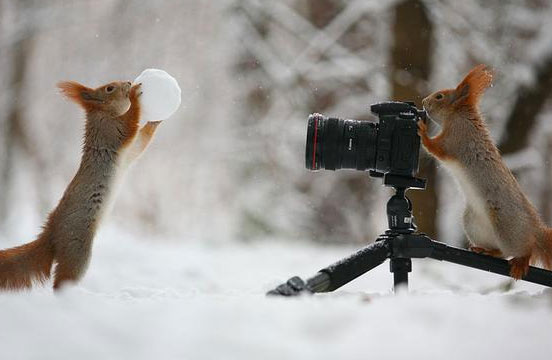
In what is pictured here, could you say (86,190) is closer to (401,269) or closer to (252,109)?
(401,269)

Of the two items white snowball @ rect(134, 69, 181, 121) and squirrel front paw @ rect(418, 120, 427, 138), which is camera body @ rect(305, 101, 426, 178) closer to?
squirrel front paw @ rect(418, 120, 427, 138)

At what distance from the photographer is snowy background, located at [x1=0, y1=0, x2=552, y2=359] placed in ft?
13.8

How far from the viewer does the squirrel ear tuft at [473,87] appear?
5.76 feet

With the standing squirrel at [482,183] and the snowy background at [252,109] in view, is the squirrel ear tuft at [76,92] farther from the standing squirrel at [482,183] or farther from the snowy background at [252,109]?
the snowy background at [252,109]

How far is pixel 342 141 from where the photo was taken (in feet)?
5.81

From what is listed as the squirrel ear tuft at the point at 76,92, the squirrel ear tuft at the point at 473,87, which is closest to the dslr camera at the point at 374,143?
the squirrel ear tuft at the point at 473,87

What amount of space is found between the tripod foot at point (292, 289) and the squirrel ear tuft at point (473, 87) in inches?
27.8

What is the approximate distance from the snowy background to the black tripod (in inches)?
73.9

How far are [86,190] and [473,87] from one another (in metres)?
1.05

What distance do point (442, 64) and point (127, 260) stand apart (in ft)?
8.98

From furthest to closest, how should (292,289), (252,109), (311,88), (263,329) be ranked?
1. (252,109)
2. (311,88)
3. (292,289)
4. (263,329)

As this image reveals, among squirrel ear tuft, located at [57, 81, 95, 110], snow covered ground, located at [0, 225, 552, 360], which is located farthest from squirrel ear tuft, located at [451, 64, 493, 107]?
squirrel ear tuft, located at [57, 81, 95, 110]

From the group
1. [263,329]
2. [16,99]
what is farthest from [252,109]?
[263,329]

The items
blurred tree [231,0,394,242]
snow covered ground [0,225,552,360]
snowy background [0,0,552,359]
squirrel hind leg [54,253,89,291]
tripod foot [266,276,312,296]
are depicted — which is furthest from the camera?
blurred tree [231,0,394,242]
